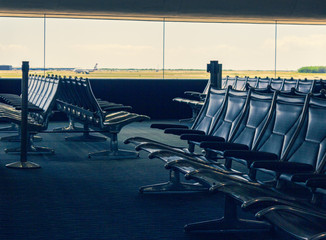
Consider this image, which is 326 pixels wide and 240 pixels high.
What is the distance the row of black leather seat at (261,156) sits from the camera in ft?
8.91

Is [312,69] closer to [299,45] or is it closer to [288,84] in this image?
[299,45]

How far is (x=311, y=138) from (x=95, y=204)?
1821mm

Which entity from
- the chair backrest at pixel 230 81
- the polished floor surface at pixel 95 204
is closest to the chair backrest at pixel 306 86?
the chair backrest at pixel 230 81

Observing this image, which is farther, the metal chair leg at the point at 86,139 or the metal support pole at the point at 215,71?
the metal chair leg at the point at 86,139

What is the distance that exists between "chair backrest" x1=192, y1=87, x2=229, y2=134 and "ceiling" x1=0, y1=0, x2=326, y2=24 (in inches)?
286

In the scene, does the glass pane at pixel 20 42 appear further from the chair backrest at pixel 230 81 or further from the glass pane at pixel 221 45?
the chair backrest at pixel 230 81

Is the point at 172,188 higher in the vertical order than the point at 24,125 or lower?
lower

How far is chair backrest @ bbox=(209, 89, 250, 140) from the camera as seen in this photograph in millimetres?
4820

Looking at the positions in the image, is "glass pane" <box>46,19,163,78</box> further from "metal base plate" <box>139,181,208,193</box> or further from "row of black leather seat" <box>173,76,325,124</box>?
"metal base plate" <box>139,181,208,193</box>

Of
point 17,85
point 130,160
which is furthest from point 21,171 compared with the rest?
point 17,85

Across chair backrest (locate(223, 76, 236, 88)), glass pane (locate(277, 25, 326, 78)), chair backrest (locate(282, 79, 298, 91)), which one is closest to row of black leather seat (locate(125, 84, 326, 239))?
chair backrest (locate(282, 79, 298, 91))

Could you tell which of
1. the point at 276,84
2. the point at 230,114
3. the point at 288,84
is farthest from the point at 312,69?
the point at 230,114

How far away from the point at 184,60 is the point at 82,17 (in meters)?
2.52

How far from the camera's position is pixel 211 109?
537 cm
